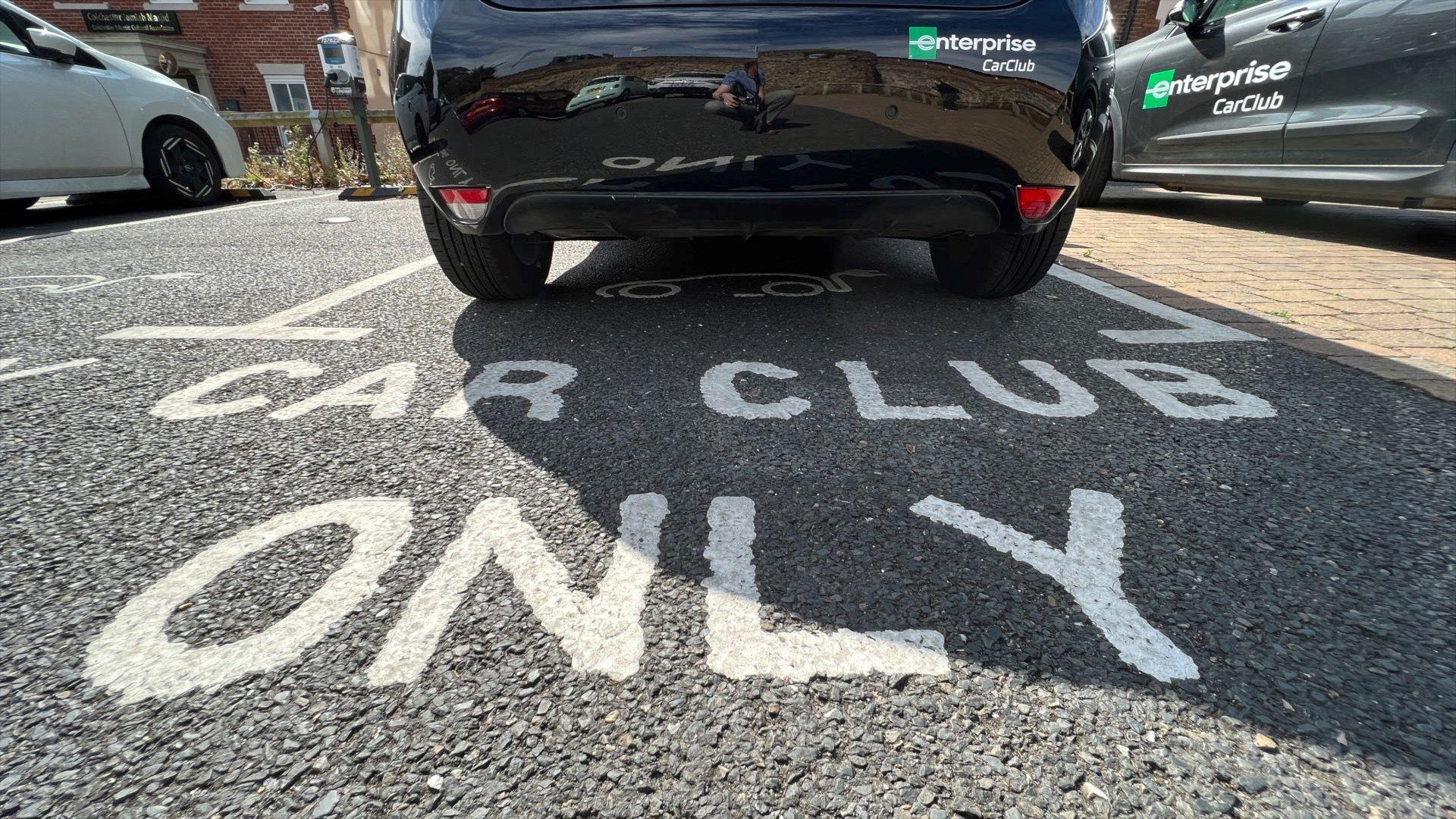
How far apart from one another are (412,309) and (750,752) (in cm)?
246

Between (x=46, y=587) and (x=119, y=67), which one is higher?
(x=119, y=67)

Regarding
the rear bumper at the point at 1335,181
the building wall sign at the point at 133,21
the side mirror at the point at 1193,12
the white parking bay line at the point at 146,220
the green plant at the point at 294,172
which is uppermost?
the building wall sign at the point at 133,21

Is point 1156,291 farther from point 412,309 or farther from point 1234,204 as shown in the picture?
point 1234,204

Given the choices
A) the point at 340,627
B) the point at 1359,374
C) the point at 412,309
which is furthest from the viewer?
the point at 412,309

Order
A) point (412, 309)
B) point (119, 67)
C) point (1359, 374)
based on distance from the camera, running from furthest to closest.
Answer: point (119, 67)
point (412, 309)
point (1359, 374)

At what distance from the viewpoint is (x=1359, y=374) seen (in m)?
2.17

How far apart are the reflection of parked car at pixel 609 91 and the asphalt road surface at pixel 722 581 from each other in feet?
2.47

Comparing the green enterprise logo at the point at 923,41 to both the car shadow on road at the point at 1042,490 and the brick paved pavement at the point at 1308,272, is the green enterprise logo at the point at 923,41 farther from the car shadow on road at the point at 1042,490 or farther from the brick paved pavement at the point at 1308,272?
the brick paved pavement at the point at 1308,272

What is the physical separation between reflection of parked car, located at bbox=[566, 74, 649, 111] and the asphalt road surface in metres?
0.75

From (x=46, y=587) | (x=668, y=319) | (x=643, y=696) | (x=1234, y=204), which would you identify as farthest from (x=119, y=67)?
(x=1234, y=204)

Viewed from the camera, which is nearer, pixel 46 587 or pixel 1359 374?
pixel 46 587

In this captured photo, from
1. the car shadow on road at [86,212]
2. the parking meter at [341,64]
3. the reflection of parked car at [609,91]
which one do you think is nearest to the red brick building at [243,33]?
the parking meter at [341,64]

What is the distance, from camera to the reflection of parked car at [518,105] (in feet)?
5.98

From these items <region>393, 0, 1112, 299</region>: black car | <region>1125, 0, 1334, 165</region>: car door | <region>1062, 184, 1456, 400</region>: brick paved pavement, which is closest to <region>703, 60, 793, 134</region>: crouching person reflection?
<region>393, 0, 1112, 299</region>: black car
